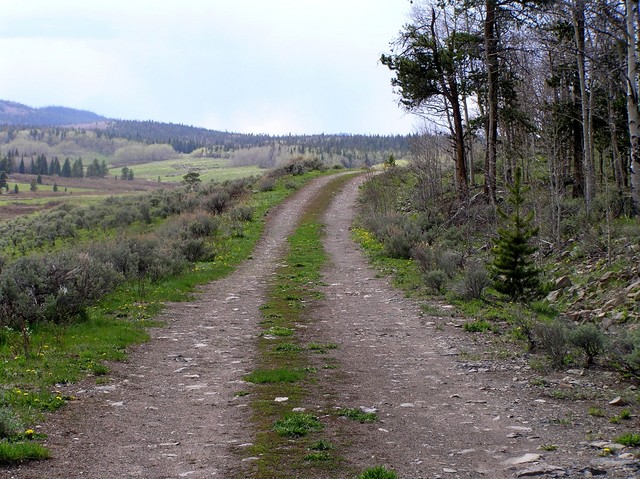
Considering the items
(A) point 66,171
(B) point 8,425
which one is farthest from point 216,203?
(A) point 66,171

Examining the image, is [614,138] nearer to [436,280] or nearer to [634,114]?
[634,114]

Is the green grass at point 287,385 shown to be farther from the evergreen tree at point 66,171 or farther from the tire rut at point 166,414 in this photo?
the evergreen tree at point 66,171

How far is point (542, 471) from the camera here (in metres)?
4.59

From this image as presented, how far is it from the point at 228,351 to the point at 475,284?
5.53 m

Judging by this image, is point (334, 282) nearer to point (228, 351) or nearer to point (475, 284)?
point (475, 284)

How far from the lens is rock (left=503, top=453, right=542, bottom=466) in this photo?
484 cm

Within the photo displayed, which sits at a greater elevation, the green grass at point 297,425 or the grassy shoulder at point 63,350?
the grassy shoulder at point 63,350

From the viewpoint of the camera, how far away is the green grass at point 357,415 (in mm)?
6034

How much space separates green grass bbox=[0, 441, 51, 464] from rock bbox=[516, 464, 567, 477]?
3.90 meters

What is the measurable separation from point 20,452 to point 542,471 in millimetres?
4206

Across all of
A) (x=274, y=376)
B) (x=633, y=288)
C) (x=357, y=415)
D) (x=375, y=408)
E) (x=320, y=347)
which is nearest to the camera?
(x=357, y=415)

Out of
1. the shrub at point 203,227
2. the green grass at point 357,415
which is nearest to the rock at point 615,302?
the green grass at point 357,415

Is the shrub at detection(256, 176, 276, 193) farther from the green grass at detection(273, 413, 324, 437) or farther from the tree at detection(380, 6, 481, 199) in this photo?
the green grass at detection(273, 413, 324, 437)

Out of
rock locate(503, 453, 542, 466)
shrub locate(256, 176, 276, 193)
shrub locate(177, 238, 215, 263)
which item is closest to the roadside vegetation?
rock locate(503, 453, 542, 466)
